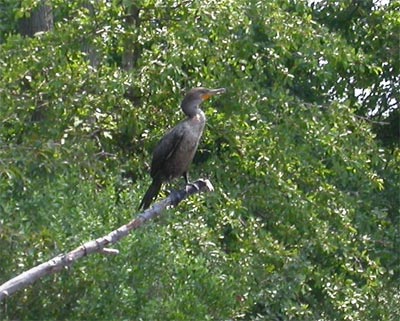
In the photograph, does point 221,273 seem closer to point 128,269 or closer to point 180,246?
point 180,246

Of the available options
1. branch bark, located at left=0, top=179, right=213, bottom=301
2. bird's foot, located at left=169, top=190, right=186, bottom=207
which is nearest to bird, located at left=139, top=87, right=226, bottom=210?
bird's foot, located at left=169, top=190, right=186, bottom=207

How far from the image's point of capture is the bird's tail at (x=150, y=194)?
29.8ft

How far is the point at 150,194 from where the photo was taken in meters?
9.20

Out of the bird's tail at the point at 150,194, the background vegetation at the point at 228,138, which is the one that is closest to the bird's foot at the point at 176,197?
the bird's tail at the point at 150,194

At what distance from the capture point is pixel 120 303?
28.7 ft

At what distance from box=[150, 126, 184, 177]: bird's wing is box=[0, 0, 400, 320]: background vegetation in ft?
0.81

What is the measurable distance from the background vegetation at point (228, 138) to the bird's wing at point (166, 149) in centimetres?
25

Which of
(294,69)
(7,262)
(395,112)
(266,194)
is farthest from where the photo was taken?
(395,112)

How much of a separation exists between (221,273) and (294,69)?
9.80ft

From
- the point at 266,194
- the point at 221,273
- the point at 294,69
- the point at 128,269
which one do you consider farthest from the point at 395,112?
the point at 128,269

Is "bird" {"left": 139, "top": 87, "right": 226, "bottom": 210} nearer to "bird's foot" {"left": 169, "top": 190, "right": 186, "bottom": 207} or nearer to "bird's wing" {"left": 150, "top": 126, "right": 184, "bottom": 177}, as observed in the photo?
"bird's wing" {"left": 150, "top": 126, "right": 184, "bottom": 177}

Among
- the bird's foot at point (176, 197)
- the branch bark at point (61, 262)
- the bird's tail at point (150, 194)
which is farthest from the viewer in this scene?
the bird's tail at point (150, 194)

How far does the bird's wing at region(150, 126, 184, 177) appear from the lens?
30.4 feet

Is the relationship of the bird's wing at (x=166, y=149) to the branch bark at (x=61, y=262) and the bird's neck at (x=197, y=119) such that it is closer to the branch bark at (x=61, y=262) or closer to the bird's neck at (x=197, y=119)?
the bird's neck at (x=197, y=119)
